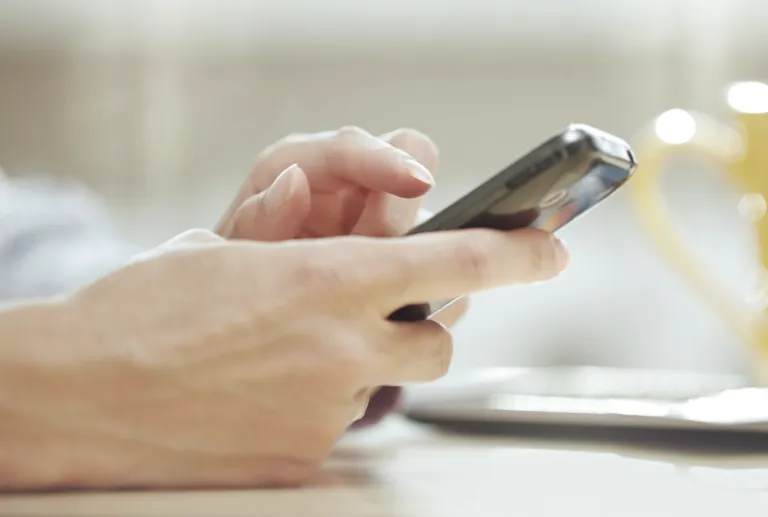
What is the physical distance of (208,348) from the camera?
1.14ft

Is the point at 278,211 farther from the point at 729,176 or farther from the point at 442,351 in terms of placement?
the point at 729,176

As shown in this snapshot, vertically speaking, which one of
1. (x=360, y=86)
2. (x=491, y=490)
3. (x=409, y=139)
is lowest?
(x=491, y=490)

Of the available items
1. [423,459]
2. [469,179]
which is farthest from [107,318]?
[469,179]

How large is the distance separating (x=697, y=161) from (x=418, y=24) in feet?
1.40

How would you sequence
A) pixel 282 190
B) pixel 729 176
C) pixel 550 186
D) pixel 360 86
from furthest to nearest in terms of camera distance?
1. pixel 360 86
2. pixel 729 176
3. pixel 282 190
4. pixel 550 186

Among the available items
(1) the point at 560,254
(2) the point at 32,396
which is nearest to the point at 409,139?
(1) the point at 560,254

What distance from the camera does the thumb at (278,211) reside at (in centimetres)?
43

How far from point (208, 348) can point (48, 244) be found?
1.35 ft

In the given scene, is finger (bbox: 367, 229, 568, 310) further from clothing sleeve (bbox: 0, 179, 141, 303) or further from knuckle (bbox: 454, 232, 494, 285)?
clothing sleeve (bbox: 0, 179, 141, 303)

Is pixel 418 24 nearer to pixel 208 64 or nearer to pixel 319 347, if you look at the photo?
pixel 208 64

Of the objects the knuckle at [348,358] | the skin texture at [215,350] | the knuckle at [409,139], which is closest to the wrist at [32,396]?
the skin texture at [215,350]

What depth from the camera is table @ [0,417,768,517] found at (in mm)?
329

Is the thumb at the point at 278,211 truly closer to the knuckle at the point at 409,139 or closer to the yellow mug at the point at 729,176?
the knuckle at the point at 409,139

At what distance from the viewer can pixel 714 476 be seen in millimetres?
405
